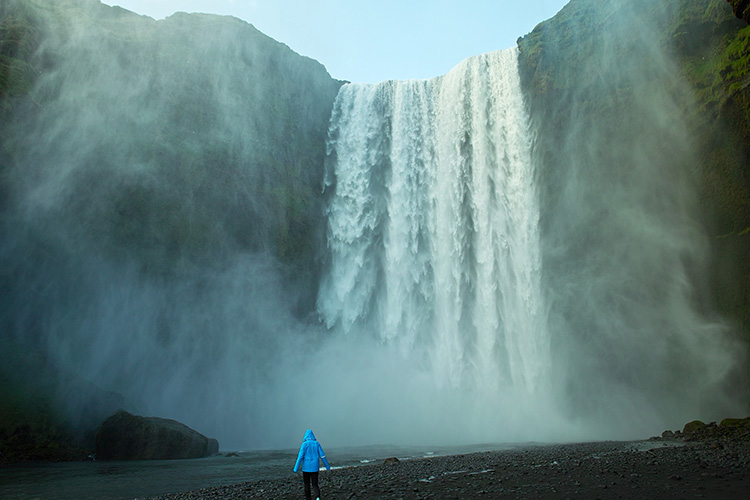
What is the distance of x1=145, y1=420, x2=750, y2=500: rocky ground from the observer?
320 inches

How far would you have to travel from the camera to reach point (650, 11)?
24656 mm

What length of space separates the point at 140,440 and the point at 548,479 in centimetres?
1625

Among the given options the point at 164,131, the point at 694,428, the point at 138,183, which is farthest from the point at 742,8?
the point at 138,183

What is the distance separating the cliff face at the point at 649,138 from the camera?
20.8 m

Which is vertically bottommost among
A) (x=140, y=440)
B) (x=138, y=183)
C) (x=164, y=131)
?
(x=140, y=440)

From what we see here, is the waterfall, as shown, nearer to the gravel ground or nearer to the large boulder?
the large boulder

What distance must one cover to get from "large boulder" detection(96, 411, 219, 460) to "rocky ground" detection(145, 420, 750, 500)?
938 centimetres

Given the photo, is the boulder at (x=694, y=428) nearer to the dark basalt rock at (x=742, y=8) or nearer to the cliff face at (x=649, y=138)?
the cliff face at (x=649, y=138)

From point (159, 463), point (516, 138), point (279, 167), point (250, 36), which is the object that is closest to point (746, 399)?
point (516, 138)

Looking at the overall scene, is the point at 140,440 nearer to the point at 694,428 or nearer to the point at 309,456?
the point at 309,456

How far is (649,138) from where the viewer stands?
23859 millimetres

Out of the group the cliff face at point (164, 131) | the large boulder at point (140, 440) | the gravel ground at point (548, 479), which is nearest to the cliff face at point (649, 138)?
the gravel ground at point (548, 479)

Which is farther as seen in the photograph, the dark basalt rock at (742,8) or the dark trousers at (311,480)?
the dark basalt rock at (742,8)

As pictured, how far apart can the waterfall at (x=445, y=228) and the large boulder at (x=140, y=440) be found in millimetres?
12502
